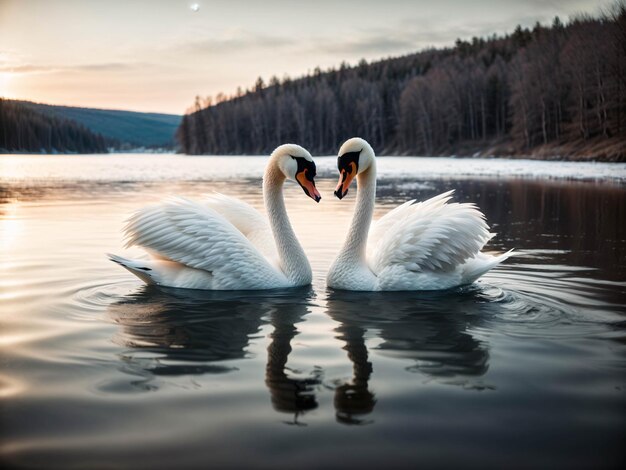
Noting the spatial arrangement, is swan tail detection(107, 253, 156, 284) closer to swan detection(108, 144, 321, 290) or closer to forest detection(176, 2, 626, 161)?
swan detection(108, 144, 321, 290)

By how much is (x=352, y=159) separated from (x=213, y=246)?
181 centimetres

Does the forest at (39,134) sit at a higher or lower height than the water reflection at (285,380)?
higher

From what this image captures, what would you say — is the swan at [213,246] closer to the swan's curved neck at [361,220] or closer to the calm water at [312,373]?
the calm water at [312,373]

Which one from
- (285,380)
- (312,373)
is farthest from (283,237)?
(285,380)

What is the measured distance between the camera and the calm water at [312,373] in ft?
10.5

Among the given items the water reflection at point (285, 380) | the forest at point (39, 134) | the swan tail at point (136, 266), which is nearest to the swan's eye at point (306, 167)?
the swan tail at point (136, 266)

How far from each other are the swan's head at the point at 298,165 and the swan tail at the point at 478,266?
6.08ft

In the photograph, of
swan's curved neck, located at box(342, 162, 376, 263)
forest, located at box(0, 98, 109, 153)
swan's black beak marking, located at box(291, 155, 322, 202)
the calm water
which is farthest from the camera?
forest, located at box(0, 98, 109, 153)

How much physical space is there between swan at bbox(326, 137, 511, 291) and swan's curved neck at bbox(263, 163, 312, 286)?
0.33 m

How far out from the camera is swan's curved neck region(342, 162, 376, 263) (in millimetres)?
7375

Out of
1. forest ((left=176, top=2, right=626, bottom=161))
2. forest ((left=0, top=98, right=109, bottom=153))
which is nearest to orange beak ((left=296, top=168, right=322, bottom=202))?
forest ((left=176, top=2, right=626, bottom=161))

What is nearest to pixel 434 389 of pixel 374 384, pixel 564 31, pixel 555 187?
pixel 374 384

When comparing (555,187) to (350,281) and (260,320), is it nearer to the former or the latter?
(350,281)

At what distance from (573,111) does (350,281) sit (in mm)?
66750
